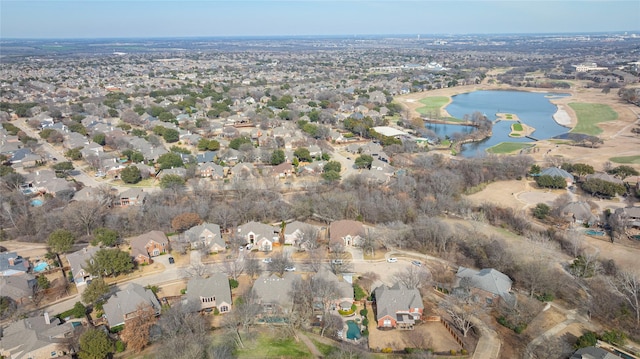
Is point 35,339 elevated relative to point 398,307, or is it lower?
elevated

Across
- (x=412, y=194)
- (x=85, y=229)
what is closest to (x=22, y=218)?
(x=85, y=229)

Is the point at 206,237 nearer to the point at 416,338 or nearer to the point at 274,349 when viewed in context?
the point at 274,349

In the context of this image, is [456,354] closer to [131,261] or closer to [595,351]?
[595,351]

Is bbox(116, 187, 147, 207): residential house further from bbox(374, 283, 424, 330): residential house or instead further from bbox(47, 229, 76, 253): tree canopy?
bbox(374, 283, 424, 330): residential house

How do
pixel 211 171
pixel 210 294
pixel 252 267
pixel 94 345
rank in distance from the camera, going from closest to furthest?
pixel 94 345 < pixel 210 294 < pixel 252 267 < pixel 211 171

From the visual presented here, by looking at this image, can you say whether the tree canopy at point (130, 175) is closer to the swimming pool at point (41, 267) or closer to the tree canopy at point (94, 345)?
the swimming pool at point (41, 267)

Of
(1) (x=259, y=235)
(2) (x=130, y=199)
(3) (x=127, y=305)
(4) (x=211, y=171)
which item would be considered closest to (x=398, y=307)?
(1) (x=259, y=235)

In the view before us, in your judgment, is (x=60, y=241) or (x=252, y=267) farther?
(x=60, y=241)
